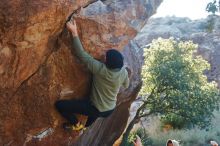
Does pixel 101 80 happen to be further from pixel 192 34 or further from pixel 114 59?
pixel 192 34

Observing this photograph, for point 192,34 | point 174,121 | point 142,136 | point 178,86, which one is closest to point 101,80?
point 178,86

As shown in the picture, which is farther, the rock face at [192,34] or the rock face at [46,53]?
the rock face at [192,34]

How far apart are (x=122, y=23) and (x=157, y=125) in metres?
17.2

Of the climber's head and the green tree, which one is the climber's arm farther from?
the green tree

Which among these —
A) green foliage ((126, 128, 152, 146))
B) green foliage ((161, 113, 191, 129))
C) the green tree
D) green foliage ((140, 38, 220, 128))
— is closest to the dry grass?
green foliage ((126, 128, 152, 146))

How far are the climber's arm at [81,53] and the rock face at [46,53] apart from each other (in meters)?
0.22

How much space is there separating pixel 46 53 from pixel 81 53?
768mm

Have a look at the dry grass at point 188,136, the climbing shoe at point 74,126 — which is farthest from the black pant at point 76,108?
the dry grass at point 188,136

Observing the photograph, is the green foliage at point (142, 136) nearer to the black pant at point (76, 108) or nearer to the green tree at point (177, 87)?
the green tree at point (177, 87)

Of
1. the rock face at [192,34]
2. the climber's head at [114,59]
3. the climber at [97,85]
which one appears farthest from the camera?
the rock face at [192,34]

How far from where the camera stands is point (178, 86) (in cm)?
2142

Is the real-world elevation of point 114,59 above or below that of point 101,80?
above

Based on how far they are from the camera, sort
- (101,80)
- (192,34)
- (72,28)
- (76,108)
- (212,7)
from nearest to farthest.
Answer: (72,28) < (101,80) < (76,108) < (212,7) < (192,34)

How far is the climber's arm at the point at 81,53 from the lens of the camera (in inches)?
364
